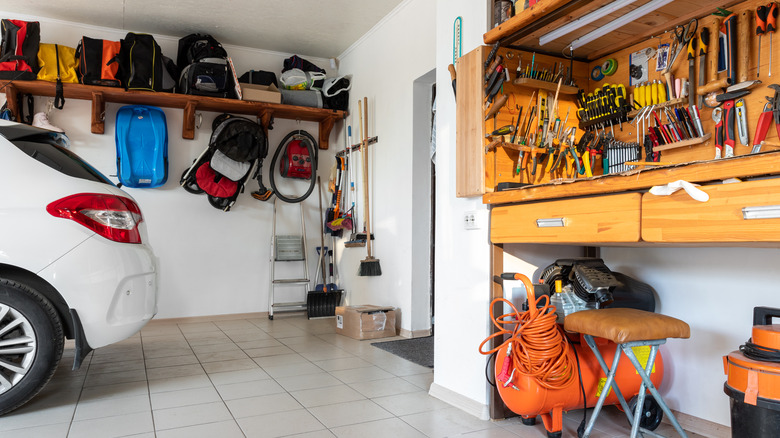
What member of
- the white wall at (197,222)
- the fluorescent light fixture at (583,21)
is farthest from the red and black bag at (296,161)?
the fluorescent light fixture at (583,21)

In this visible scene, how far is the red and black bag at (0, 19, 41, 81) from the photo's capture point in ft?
14.0

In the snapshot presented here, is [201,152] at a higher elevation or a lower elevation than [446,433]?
higher

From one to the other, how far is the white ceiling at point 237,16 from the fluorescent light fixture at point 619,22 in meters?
2.43

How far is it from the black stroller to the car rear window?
2421 mm

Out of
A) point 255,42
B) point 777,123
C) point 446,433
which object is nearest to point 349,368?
point 446,433

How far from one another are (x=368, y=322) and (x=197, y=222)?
2168 millimetres

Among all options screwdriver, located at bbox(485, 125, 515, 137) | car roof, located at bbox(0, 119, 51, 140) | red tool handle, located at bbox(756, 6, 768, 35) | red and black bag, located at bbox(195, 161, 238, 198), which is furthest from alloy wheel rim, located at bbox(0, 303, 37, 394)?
red tool handle, located at bbox(756, 6, 768, 35)

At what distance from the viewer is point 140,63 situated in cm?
464

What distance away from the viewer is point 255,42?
536cm

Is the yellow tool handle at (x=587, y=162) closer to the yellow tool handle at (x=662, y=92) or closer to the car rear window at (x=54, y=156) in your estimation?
the yellow tool handle at (x=662, y=92)

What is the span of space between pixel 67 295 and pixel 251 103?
311cm

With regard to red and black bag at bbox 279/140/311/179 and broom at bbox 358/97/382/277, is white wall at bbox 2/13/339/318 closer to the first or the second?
red and black bag at bbox 279/140/311/179

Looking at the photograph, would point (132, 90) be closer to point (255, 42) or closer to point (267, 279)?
point (255, 42)

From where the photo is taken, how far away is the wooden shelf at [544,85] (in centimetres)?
242
